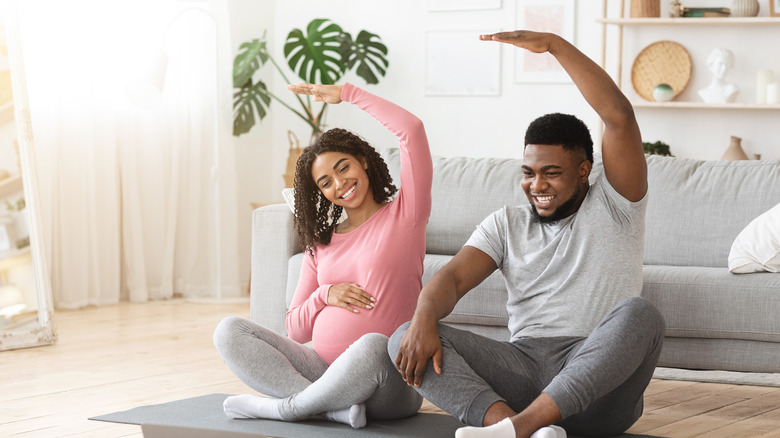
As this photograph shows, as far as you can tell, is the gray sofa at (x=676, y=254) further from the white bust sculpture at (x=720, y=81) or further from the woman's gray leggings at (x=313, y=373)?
the white bust sculpture at (x=720, y=81)

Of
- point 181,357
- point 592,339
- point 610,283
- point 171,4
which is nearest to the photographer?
point 592,339

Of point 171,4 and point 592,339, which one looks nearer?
point 592,339

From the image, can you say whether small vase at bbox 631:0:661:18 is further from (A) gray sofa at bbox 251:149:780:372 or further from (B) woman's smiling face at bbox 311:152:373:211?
(B) woman's smiling face at bbox 311:152:373:211

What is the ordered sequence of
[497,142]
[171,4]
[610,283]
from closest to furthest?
[610,283] → [171,4] → [497,142]

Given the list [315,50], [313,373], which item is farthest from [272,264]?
[315,50]

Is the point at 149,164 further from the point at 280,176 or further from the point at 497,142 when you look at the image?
the point at 497,142

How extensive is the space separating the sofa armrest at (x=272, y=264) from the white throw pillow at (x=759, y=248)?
143cm

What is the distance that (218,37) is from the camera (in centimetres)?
515

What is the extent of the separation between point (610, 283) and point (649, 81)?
10.6 ft

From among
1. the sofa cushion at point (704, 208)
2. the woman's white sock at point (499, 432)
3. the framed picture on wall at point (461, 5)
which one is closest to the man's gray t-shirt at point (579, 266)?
the woman's white sock at point (499, 432)

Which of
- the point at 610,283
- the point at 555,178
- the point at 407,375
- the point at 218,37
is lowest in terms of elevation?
the point at 407,375

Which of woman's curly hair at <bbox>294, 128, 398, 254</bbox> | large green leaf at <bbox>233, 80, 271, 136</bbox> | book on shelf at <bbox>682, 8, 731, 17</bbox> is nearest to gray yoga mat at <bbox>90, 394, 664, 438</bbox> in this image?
woman's curly hair at <bbox>294, 128, 398, 254</bbox>

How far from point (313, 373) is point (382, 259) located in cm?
35

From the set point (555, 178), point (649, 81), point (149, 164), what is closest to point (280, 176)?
point (149, 164)
